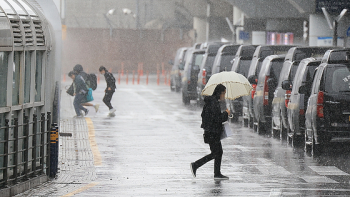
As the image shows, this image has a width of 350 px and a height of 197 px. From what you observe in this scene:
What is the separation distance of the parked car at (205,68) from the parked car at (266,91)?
A: 725 centimetres

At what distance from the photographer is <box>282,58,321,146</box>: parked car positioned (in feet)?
53.2

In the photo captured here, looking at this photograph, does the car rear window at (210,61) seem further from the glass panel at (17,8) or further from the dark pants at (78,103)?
the glass panel at (17,8)

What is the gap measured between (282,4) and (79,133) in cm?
2833

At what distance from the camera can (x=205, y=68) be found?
27156mm

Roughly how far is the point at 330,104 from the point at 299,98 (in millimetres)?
1471

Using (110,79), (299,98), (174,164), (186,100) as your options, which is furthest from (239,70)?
(174,164)

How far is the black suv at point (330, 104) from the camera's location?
14.8 metres

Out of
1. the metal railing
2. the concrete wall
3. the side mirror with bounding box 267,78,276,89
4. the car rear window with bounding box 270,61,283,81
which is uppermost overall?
the concrete wall

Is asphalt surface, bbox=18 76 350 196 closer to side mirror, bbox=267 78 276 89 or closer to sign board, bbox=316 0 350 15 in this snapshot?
side mirror, bbox=267 78 276 89

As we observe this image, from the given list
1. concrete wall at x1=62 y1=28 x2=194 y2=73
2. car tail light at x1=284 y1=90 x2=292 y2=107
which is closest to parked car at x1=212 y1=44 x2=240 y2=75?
car tail light at x1=284 y1=90 x2=292 y2=107

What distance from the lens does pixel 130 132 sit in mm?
19812

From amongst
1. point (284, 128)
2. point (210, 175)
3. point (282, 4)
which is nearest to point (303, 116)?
point (284, 128)

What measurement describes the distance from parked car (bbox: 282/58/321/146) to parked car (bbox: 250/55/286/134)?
2243 millimetres

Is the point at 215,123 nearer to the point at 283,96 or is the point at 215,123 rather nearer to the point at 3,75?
the point at 3,75
